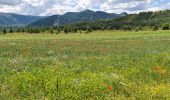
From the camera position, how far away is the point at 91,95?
16.0 meters

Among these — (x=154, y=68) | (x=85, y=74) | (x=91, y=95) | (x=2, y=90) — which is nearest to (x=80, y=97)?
(x=91, y=95)

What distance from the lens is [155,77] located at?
2141 cm

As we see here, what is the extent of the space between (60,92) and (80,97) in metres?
0.97

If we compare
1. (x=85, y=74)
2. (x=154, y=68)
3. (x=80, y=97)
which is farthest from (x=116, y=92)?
(x=154, y=68)

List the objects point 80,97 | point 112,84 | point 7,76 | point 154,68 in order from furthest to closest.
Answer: point 154,68, point 7,76, point 112,84, point 80,97

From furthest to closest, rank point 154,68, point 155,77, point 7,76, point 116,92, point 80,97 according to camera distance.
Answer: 1. point 154,68
2. point 155,77
3. point 7,76
4. point 116,92
5. point 80,97

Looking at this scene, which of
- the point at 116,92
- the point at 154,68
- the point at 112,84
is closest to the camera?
the point at 116,92

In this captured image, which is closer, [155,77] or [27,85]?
[27,85]

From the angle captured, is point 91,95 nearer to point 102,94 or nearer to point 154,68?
point 102,94

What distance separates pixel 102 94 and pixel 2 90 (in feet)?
14.7

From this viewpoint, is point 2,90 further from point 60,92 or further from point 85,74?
point 85,74

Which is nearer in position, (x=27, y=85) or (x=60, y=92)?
(x=60, y=92)

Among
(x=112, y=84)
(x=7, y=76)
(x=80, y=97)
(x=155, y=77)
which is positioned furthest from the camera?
(x=155, y=77)

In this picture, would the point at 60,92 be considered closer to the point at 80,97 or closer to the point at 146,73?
the point at 80,97
